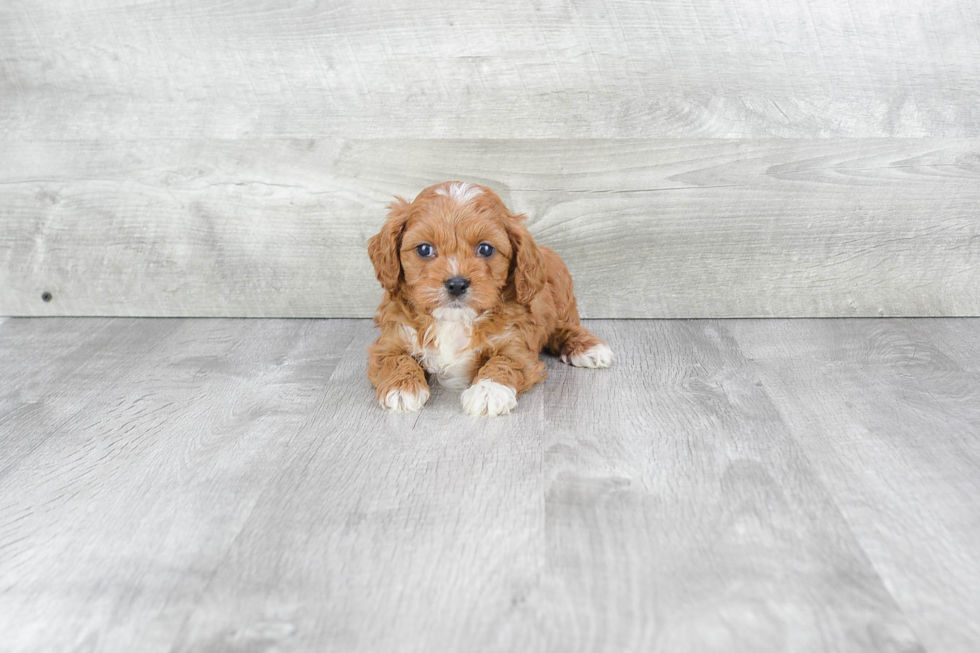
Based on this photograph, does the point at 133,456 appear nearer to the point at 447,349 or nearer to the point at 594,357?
the point at 447,349

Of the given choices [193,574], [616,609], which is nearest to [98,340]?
[193,574]

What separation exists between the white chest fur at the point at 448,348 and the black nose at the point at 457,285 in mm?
161

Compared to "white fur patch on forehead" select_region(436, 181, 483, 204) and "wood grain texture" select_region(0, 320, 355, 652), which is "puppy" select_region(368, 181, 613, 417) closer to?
"white fur patch on forehead" select_region(436, 181, 483, 204)

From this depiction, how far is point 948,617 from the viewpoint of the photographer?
143cm

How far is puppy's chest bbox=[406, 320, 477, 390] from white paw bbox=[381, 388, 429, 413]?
0.46ft

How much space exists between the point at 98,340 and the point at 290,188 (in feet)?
2.87

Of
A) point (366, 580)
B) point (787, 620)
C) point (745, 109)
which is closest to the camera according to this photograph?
point (787, 620)

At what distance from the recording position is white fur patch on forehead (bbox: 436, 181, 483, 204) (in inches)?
88.9

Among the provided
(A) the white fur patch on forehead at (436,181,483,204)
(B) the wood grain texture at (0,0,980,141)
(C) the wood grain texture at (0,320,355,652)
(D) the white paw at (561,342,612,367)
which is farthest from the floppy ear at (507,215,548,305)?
(B) the wood grain texture at (0,0,980,141)

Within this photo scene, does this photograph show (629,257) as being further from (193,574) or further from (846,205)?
(193,574)

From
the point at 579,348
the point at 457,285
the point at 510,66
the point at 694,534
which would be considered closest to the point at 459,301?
the point at 457,285

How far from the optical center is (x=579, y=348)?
8.79 ft

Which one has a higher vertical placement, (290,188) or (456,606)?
(290,188)

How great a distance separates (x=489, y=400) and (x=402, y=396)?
0.24m
